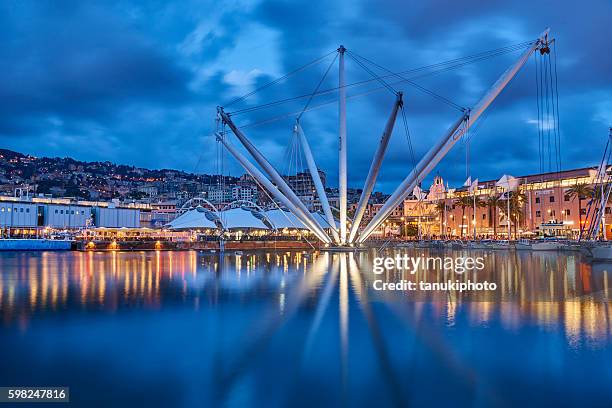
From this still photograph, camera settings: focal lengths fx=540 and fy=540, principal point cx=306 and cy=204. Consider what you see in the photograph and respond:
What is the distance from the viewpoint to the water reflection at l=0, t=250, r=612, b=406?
8820 millimetres

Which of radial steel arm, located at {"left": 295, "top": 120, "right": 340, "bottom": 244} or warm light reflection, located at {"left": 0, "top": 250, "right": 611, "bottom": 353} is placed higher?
→ radial steel arm, located at {"left": 295, "top": 120, "right": 340, "bottom": 244}

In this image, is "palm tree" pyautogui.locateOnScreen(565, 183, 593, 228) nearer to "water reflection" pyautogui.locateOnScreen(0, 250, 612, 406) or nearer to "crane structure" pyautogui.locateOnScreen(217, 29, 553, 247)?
"crane structure" pyautogui.locateOnScreen(217, 29, 553, 247)

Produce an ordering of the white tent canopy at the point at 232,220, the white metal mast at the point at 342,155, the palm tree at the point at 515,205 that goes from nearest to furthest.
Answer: the white metal mast at the point at 342,155, the white tent canopy at the point at 232,220, the palm tree at the point at 515,205

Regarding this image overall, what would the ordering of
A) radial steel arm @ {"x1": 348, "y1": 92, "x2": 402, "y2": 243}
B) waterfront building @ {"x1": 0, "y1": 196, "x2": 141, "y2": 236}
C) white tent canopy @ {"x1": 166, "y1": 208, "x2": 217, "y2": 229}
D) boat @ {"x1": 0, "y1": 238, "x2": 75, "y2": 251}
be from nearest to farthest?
1. radial steel arm @ {"x1": 348, "y1": 92, "x2": 402, "y2": 243}
2. boat @ {"x1": 0, "y1": 238, "x2": 75, "y2": 251}
3. white tent canopy @ {"x1": 166, "y1": 208, "x2": 217, "y2": 229}
4. waterfront building @ {"x1": 0, "y1": 196, "x2": 141, "y2": 236}

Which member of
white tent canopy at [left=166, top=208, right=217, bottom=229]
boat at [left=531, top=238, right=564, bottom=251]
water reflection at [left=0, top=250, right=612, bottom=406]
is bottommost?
water reflection at [left=0, top=250, right=612, bottom=406]

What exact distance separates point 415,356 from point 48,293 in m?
16.0

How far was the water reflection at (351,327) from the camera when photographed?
8.82 metres

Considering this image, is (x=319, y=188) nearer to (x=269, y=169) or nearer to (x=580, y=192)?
(x=269, y=169)

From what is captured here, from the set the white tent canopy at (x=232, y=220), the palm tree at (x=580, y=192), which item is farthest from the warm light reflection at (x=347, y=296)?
the white tent canopy at (x=232, y=220)

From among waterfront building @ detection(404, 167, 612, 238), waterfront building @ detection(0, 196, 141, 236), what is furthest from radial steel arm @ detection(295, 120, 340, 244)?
waterfront building @ detection(0, 196, 141, 236)

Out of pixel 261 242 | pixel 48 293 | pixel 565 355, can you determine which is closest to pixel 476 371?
pixel 565 355

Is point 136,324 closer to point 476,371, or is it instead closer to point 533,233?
point 476,371

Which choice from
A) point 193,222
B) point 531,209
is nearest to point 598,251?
point 531,209

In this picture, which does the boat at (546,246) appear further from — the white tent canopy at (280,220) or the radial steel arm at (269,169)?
the white tent canopy at (280,220)
